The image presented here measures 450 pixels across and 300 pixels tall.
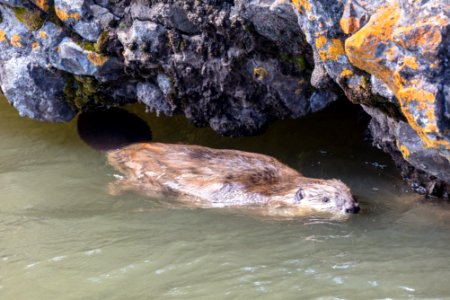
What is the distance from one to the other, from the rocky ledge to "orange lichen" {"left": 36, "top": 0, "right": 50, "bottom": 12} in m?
0.01

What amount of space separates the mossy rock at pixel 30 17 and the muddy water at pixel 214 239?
1.33 meters

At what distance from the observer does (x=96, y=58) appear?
20.0 feet

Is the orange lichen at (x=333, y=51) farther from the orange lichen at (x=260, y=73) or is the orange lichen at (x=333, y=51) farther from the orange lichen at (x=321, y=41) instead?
the orange lichen at (x=260, y=73)

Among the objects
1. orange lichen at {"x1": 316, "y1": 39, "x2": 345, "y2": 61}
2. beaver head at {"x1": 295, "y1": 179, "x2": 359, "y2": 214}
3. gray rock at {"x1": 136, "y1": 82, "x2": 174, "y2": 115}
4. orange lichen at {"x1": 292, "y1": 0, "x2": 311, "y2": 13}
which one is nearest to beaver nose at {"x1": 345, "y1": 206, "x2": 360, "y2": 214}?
beaver head at {"x1": 295, "y1": 179, "x2": 359, "y2": 214}

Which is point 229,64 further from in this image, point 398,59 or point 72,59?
point 398,59

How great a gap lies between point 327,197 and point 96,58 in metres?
2.55

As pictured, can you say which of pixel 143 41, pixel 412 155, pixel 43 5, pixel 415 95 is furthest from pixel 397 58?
pixel 43 5

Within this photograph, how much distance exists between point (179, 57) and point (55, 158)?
5.85ft

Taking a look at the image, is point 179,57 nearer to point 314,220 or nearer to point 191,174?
point 191,174

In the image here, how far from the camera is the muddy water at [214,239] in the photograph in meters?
3.77

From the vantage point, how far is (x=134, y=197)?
561cm

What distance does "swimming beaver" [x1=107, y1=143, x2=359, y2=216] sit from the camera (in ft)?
18.0

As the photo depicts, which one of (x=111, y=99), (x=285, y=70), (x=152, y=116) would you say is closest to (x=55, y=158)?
(x=111, y=99)

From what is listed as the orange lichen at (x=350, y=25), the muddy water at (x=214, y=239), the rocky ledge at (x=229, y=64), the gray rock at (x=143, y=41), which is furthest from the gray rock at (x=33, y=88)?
the orange lichen at (x=350, y=25)
